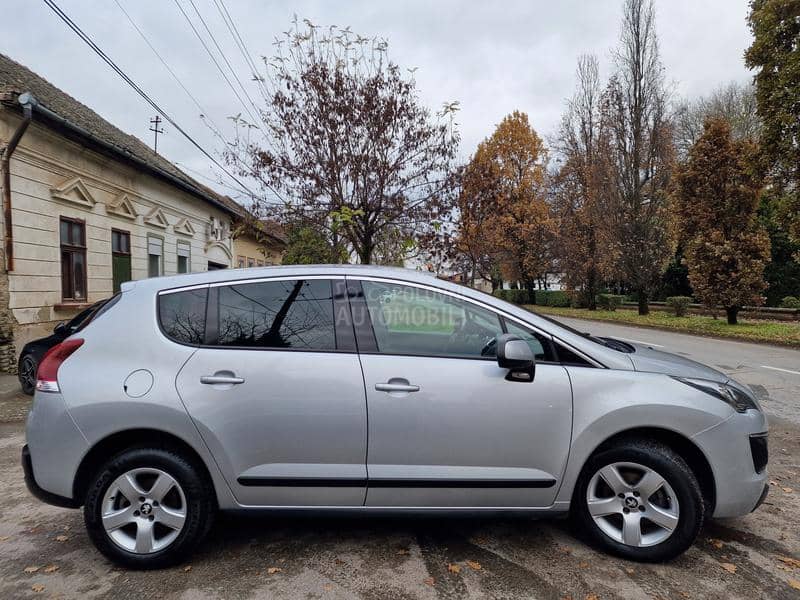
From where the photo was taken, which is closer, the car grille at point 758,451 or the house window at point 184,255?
the car grille at point 758,451

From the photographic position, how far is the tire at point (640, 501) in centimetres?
257

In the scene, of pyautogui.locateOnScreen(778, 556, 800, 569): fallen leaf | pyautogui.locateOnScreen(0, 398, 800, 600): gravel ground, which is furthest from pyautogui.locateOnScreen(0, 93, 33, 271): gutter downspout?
pyautogui.locateOnScreen(778, 556, 800, 569): fallen leaf

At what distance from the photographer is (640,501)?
2.62m

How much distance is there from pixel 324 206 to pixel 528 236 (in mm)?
21750

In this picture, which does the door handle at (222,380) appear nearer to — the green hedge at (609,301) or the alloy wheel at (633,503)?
the alloy wheel at (633,503)

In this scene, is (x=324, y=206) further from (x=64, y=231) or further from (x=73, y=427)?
(x=73, y=427)

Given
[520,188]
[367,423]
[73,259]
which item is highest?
[520,188]

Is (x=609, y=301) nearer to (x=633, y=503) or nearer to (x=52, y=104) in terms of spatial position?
(x=52, y=104)

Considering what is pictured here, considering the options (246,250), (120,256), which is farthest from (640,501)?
(246,250)

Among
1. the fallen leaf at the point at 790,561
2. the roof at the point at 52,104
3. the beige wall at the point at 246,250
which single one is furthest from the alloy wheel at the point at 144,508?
the beige wall at the point at 246,250

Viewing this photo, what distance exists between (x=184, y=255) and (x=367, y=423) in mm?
15172

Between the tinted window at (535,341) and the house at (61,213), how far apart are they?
363 inches

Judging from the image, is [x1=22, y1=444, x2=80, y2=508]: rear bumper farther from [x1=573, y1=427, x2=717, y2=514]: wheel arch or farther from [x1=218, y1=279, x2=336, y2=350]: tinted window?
[x1=573, y1=427, x2=717, y2=514]: wheel arch

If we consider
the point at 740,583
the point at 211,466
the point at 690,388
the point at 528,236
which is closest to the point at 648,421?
the point at 690,388
